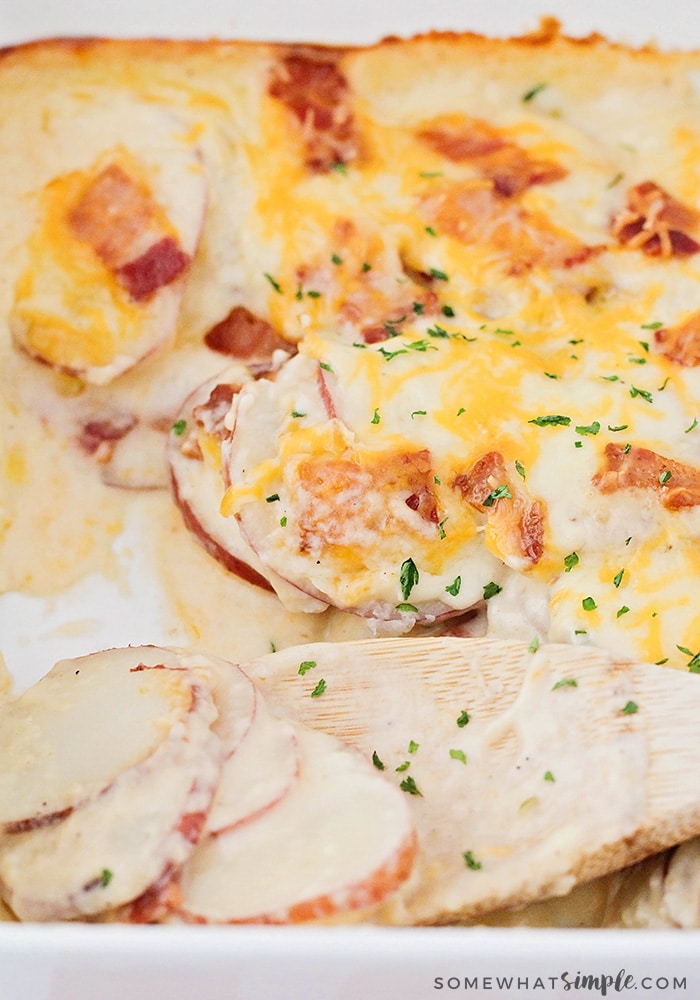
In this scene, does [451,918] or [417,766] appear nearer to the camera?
[451,918]

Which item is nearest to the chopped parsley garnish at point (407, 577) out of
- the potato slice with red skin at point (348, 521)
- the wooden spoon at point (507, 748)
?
the potato slice with red skin at point (348, 521)

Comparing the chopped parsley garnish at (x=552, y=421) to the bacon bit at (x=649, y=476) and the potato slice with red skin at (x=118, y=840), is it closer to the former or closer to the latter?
the bacon bit at (x=649, y=476)

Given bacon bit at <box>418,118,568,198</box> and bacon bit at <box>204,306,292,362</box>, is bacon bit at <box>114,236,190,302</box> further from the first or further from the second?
bacon bit at <box>418,118,568,198</box>

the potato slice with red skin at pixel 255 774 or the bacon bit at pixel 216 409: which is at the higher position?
the bacon bit at pixel 216 409

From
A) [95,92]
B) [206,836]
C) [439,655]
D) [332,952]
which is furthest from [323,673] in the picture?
[95,92]

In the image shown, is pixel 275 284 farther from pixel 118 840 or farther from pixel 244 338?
pixel 118 840

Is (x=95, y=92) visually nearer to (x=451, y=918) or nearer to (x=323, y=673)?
(x=323, y=673)

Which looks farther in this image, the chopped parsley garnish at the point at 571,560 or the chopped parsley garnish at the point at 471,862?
the chopped parsley garnish at the point at 571,560
